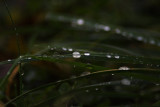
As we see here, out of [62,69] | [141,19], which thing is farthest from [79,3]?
[62,69]

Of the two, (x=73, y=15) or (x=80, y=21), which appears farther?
(x=73, y=15)

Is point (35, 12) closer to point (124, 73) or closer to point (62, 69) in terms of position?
point (62, 69)

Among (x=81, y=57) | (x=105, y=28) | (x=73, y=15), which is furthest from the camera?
(x=73, y=15)

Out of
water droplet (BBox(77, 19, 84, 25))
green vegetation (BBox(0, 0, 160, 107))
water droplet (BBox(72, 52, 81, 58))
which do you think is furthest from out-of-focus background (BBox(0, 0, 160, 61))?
water droplet (BBox(72, 52, 81, 58))

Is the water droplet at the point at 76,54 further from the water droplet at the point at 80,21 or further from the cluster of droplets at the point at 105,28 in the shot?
the water droplet at the point at 80,21

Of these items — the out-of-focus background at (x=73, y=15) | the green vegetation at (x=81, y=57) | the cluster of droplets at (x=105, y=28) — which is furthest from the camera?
the out-of-focus background at (x=73, y=15)

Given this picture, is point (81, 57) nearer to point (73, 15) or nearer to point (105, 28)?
point (105, 28)

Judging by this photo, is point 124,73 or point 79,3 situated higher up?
point 79,3

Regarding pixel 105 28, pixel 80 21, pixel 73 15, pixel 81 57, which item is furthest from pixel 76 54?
pixel 73 15

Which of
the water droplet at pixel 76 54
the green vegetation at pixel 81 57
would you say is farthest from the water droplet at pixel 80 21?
the water droplet at pixel 76 54
